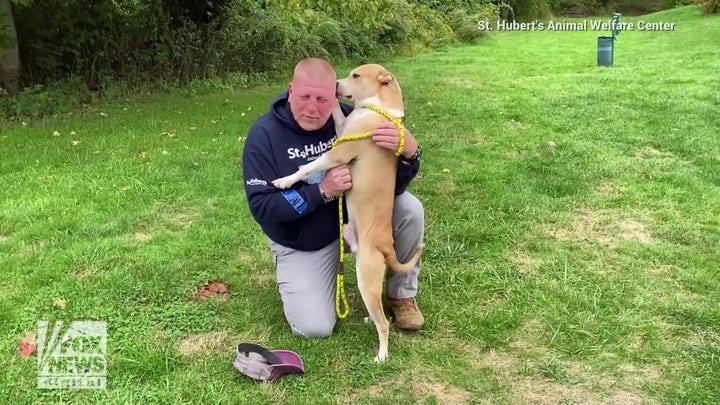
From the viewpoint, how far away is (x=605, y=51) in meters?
10.6

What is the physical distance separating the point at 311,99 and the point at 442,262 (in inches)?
57.5

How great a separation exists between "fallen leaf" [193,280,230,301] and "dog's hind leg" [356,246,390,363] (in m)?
0.99

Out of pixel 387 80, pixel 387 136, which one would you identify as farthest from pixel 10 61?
pixel 387 136

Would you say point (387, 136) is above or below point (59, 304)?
above

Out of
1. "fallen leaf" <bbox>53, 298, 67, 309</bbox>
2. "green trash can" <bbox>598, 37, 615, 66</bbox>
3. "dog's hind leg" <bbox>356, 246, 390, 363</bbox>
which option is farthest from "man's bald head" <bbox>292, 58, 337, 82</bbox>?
"green trash can" <bbox>598, 37, 615, 66</bbox>

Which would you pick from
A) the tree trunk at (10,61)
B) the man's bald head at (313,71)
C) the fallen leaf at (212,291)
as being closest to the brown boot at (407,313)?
the fallen leaf at (212,291)

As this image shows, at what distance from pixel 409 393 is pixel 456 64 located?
33.5 ft

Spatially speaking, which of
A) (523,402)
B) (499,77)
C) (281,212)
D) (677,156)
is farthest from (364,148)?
(499,77)

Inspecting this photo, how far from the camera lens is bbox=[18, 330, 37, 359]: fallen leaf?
2.79 m

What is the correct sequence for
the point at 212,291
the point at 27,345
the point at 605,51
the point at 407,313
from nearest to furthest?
the point at 27,345, the point at 407,313, the point at 212,291, the point at 605,51

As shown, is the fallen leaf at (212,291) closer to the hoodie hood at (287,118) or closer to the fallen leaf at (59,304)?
the fallen leaf at (59,304)

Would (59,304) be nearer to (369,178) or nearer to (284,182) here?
(284,182)

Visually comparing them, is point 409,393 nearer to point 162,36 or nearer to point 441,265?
point 441,265

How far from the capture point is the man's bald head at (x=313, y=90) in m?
2.62
